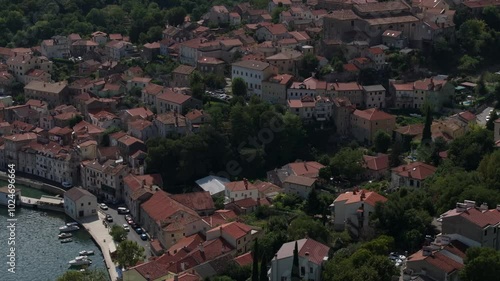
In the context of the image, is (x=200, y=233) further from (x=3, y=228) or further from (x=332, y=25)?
(x=332, y=25)

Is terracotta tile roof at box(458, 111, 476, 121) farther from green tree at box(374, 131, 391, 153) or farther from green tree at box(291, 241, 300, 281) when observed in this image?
green tree at box(291, 241, 300, 281)

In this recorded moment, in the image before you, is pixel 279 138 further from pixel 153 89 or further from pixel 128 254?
pixel 128 254

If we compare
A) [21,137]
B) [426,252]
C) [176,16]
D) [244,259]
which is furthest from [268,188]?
[176,16]

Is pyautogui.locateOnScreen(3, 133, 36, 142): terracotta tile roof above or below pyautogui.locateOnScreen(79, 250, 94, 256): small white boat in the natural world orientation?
below

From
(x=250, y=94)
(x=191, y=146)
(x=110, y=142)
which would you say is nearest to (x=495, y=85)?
(x=250, y=94)

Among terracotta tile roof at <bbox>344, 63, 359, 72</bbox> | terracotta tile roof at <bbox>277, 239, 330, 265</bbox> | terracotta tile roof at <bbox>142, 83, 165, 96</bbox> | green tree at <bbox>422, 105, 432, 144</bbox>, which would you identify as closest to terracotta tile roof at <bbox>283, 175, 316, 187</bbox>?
green tree at <bbox>422, 105, 432, 144</bbox>

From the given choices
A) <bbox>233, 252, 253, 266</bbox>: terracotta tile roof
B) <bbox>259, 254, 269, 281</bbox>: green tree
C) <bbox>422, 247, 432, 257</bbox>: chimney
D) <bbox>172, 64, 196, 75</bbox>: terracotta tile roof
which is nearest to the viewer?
<bbox>422, 247, 432, 257</bbox>: chimney

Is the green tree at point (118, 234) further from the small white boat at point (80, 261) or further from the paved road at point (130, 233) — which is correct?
the small white boat at point (80, 261)
